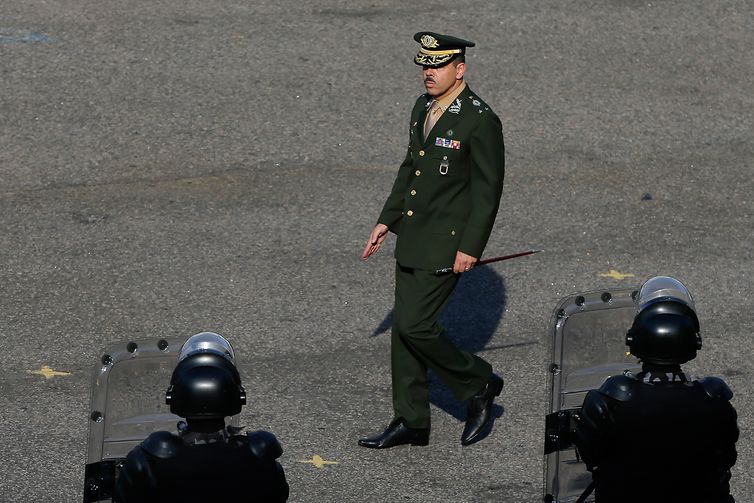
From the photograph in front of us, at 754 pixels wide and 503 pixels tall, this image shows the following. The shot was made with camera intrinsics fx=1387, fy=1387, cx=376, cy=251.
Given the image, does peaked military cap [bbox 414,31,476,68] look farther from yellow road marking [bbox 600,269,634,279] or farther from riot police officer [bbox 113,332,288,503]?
riot police officer [bbox 113,332,288,503]

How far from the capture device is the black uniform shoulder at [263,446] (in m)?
4.50

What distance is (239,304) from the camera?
29.2ft

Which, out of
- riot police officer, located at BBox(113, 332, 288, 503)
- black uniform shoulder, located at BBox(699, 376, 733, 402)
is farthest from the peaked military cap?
riot police officer, located at BBox(113, 332, 288, 503)

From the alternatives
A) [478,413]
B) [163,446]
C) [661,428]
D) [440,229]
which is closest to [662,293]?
[661,428]

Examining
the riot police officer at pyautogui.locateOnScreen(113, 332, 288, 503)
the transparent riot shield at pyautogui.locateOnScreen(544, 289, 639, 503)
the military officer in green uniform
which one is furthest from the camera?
the military officer in green uniform

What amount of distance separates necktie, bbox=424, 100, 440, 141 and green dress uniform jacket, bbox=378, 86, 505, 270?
3cm

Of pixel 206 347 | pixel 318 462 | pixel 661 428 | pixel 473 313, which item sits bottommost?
pixel 473 313

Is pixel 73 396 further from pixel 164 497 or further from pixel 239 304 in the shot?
pixel 164 497

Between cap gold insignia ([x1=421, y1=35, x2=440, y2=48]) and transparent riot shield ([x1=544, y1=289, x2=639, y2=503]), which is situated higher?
cap gold insignia ([x1=421, y1=35, x2=440, y2=48])

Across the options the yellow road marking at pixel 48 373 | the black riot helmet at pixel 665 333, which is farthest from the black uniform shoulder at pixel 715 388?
the yellow road marking at pixel 48 373

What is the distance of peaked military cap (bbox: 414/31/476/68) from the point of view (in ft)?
23.9

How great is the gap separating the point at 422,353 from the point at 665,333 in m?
2.54

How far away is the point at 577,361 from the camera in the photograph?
5.90 m

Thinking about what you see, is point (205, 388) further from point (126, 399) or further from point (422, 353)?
point (422, 353)
